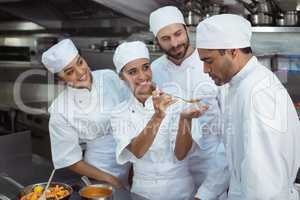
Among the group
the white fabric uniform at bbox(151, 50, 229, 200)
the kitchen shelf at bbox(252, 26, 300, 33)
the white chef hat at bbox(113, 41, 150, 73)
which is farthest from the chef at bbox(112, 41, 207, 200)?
the kitchen shelf at bbox(252, 26, 300, 33)

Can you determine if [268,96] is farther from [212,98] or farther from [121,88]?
[121,88]

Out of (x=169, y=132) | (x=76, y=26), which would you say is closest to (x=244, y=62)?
(x=169, y=132)

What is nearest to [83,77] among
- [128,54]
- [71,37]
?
[128,54]

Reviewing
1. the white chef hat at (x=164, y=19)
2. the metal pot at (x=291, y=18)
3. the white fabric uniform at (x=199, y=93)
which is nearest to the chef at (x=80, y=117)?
the white fabric uniform at (x=199, y=93)

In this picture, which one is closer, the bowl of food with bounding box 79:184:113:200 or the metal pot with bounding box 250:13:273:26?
the bowl of food with bounding box 79:184:113:200

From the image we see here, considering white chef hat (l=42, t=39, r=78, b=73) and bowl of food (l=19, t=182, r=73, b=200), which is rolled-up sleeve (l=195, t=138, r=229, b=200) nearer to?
bowl of food (l=19, t=182, r=73, b=200)

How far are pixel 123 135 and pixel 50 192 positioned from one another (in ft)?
1.16

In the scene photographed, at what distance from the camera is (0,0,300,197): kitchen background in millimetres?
2633

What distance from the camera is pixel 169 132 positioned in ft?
5.06

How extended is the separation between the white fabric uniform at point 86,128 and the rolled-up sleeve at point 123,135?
0.23 meters

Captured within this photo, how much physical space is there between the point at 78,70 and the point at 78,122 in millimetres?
→ 235

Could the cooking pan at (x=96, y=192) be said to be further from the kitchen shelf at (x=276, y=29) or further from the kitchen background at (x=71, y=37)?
the kitchen shelf at (x=276, y=29)

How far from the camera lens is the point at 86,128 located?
1.78m

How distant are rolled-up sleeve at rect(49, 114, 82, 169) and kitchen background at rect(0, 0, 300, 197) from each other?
28 cm
